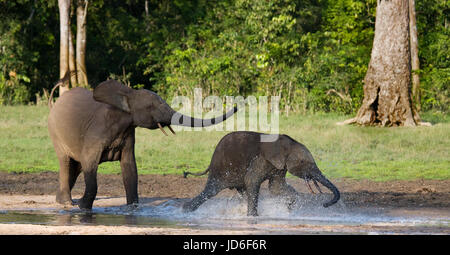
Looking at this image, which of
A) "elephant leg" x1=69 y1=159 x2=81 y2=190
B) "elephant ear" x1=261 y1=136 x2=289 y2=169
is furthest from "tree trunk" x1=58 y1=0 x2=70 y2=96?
"elephant ear" x1=261 y1=136 x2=289 y2=169

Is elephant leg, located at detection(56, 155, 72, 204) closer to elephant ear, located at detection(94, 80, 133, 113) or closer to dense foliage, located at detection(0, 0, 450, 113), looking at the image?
elephant ear, located at detection(94, 80, 133, 113)

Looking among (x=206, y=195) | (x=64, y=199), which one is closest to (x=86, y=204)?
(x=64, y=199)

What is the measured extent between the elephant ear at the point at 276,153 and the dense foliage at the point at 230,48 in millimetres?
12047

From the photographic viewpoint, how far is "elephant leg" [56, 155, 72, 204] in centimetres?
1291

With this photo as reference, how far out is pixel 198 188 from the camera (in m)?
14.8

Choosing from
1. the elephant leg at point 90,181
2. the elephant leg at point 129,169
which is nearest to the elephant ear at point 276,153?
the elephant leg at point 129,169

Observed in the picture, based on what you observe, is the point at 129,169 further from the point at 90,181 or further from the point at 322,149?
the point at 322,149

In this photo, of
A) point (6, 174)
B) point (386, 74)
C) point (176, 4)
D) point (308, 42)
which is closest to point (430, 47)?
point (308, 42)

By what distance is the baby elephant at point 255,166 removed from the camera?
11094 mm

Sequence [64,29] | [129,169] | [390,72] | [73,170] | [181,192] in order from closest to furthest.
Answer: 1. [129,169]
2. [73,170]
3. [181,192]
4. [390,72]
5. [64,29]

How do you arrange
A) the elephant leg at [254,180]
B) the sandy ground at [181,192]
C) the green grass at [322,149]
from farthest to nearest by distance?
the green grass at [322,149] < the sandy ground at [181,192] < the elephant leg at [254,180]

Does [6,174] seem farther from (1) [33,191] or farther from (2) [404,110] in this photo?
(2) [404,110]

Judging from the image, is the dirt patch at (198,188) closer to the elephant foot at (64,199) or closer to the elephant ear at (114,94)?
the elephant foot at (64,199)

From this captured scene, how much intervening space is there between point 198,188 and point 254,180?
3590mm
